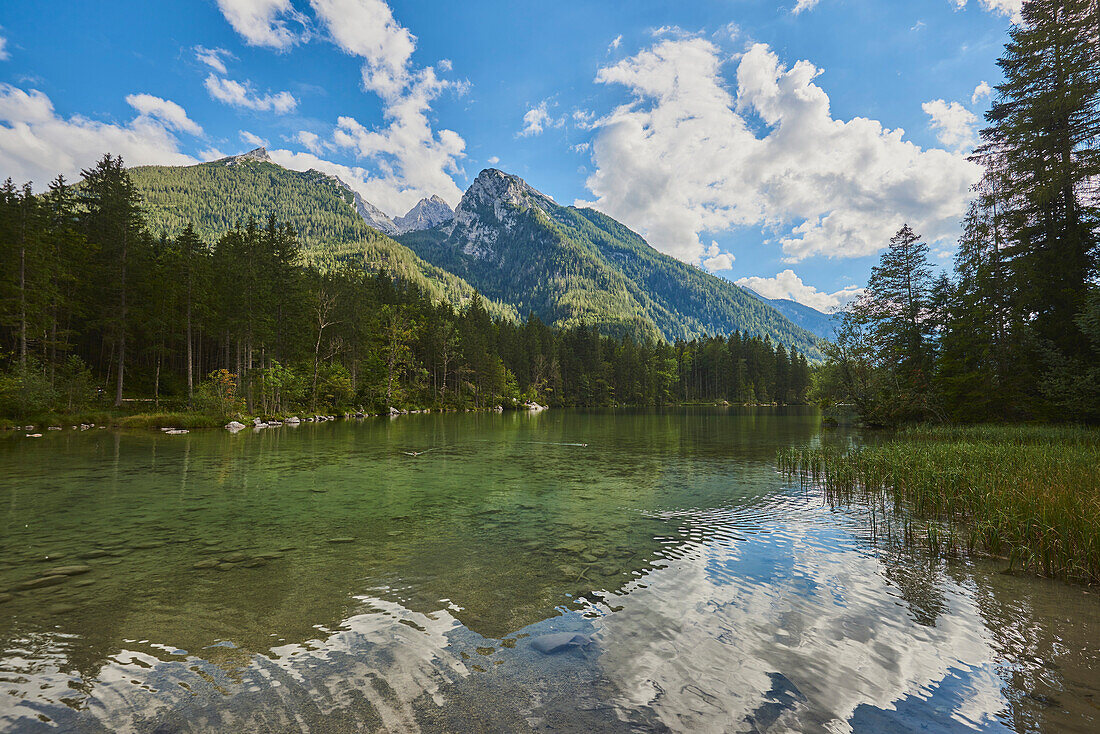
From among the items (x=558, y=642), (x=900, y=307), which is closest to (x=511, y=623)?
(x=558, y=642)

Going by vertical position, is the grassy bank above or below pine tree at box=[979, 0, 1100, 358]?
below

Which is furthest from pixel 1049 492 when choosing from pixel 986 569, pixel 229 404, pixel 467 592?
pixel 229 404

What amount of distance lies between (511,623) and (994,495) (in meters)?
11.6

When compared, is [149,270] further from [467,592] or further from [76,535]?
[467,592]

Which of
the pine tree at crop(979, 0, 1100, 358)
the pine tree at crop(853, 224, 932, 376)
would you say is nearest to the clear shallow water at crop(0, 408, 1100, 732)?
the pine tree at crop(979, 0, 1100, 358)

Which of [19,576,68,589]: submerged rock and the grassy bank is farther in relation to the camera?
the grassy bank

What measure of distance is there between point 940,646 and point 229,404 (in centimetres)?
4863

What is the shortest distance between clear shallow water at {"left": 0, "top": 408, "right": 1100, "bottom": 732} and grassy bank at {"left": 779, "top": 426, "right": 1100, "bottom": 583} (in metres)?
0.87

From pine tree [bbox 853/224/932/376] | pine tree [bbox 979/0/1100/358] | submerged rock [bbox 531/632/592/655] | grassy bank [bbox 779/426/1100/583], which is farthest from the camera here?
pine tree [bbox 853/224/932/376]

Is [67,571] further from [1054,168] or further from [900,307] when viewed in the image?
[900,307]

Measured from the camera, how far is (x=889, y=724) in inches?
165

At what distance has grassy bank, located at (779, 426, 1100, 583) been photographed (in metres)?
8.20

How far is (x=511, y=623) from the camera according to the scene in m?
6.22

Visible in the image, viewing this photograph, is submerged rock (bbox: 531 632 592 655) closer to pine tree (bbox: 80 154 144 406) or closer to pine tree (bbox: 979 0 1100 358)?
pine tree (bbox: 979 0 1100 358)
